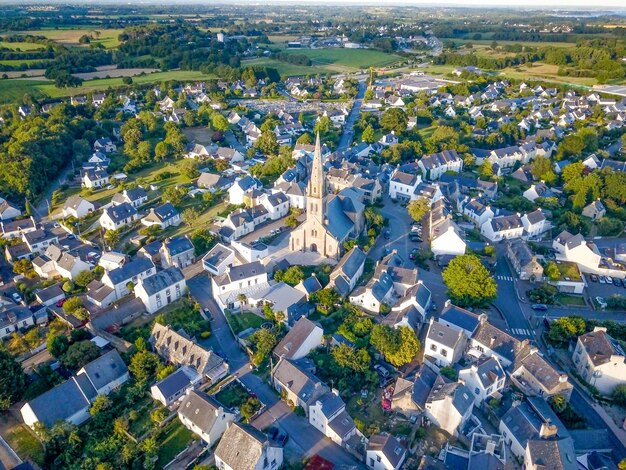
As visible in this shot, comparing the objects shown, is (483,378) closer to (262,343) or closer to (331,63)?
(262,343)

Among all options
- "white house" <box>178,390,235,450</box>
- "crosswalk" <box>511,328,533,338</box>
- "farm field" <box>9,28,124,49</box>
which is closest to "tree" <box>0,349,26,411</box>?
"white house" <box>178,390,235,450</box>

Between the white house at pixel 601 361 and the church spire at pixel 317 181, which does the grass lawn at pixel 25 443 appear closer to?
the church spire at pixel 317 181

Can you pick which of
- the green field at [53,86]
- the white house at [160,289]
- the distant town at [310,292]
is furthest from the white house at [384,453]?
the green field at [53,86]

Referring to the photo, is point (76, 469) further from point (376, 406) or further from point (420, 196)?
point (420, 196)

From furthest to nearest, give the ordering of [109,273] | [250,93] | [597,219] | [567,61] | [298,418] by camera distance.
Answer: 1. [567,61]
2. [250,93]
3. [597,219]
4. [109,273]
5. [298,418]

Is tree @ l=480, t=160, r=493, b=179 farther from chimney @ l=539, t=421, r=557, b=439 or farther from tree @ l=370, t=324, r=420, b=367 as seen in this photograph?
chimney @ l=539, t=421, r=557, b=439

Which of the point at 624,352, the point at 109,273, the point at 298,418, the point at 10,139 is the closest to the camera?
the point at 298,418

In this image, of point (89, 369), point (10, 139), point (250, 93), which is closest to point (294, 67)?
point (250, 93)
